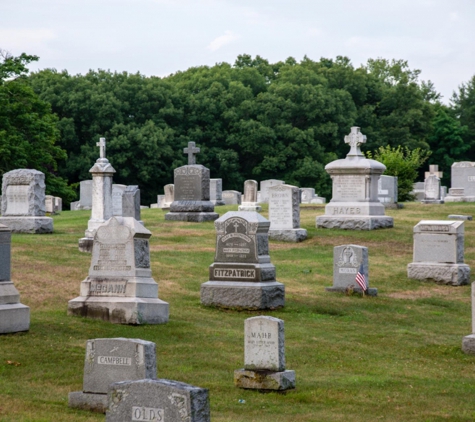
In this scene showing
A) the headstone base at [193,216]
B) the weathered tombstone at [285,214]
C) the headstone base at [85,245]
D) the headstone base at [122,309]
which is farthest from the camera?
the headstone base at [193,216]

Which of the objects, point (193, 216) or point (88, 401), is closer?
point (88, 401)

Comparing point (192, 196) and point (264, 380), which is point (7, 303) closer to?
point (264, 380)

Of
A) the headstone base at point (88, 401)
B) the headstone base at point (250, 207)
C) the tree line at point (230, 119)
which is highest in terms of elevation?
the tree line at point (230, 119)

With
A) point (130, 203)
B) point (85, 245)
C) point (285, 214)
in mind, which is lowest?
point (85, 245)

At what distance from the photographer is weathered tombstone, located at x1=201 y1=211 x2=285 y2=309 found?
1591 cm

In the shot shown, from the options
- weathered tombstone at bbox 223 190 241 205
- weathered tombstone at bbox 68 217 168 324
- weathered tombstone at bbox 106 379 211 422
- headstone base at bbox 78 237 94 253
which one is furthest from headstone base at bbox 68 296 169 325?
weathered tombstone at bbox 223 190 241 205

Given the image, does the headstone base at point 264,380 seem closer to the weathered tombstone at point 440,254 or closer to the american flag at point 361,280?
the american flag at point 361,280

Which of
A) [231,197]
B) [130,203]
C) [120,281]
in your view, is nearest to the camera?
[120,281]

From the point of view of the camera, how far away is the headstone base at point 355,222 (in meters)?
26.4

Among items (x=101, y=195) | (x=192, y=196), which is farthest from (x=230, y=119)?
(x=101, y=195)

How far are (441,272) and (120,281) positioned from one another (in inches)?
335

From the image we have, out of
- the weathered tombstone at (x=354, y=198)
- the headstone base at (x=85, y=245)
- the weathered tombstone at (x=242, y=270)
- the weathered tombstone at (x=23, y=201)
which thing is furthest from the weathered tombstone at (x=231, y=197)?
the weathered tombstone at (x=242, y=270)

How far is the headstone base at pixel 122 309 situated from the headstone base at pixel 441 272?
25.7 feet

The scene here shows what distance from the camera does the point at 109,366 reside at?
27.8 feet
